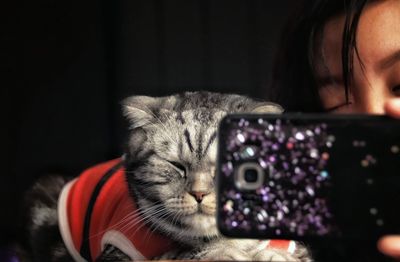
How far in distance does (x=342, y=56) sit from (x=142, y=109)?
0.94 ft

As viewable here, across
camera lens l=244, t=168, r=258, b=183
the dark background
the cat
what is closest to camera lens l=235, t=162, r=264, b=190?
camera lens l=244, t=168, r=258, b=183

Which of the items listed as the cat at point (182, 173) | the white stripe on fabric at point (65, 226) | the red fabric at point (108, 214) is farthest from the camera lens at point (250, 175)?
the white stripe on fabric at point (65, 226)

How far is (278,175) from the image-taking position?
538mm

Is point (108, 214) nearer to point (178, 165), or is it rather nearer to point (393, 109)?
point (178, 165)

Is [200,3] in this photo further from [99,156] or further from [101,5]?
[99,156]

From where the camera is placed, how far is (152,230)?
0.75m

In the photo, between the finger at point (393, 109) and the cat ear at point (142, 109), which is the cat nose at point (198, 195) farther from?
the finger at point (393, 109)

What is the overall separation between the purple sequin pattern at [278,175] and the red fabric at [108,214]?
220mm

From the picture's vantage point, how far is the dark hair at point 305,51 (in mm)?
→ 747

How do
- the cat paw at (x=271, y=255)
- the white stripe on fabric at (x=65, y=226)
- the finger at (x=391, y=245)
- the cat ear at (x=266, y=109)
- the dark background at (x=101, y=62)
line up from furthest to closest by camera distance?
1. the dark background at (x=101, y=62)
2. the white stripe on fabric at (x=65, y=226)
3. the cat ear at (x=266, y=109)
4. the cat paw at (x=271, y=255)
5. the finger at (x=391, y=245)

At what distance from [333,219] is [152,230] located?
11.6 inches

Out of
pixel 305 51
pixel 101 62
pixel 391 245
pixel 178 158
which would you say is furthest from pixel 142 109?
pixel 101 62

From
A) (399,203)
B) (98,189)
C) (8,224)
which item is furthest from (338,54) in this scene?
(8,224)

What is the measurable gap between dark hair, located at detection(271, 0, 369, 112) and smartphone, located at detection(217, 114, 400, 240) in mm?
245
